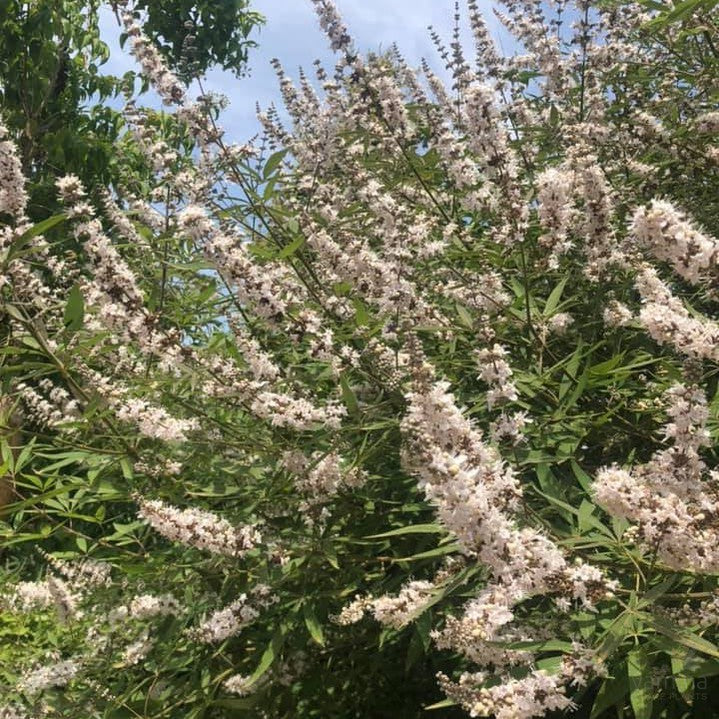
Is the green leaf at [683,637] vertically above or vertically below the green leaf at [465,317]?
below

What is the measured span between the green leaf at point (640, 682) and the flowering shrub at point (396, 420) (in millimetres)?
12

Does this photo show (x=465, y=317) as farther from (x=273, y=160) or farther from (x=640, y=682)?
(x=640, y=682)

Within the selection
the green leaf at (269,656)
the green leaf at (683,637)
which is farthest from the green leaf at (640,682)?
the green leaf at (269,656)

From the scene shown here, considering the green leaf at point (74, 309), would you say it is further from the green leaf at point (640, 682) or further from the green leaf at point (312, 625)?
the green leaf at point (640, 682)

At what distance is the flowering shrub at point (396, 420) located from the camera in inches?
88.8

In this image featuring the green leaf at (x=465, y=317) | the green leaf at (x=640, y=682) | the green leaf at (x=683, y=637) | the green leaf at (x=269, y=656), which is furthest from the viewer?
the green leaf at (x=465, y=317)

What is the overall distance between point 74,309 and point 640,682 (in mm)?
2292

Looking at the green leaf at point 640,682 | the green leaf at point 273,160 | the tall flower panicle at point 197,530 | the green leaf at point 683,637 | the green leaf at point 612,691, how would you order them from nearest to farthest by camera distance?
the green leaf at point 683,637 → the green leaf at point 640,682 → the green leaf at point 612,691 → the tall flower panicle at point 197,530 → the green leaf at point 273,160

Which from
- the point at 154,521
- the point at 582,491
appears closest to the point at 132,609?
the point at 154,521

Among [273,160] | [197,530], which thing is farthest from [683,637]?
[273,160]

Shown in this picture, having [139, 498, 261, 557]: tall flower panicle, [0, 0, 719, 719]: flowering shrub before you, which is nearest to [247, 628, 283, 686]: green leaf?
[0, 0, 719, 719]: flowering shrub

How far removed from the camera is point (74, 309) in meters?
3.03

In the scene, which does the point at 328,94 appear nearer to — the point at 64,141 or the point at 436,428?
the point at 436,428

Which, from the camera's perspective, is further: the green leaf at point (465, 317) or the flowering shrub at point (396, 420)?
the green leaf at point (465, 317)
